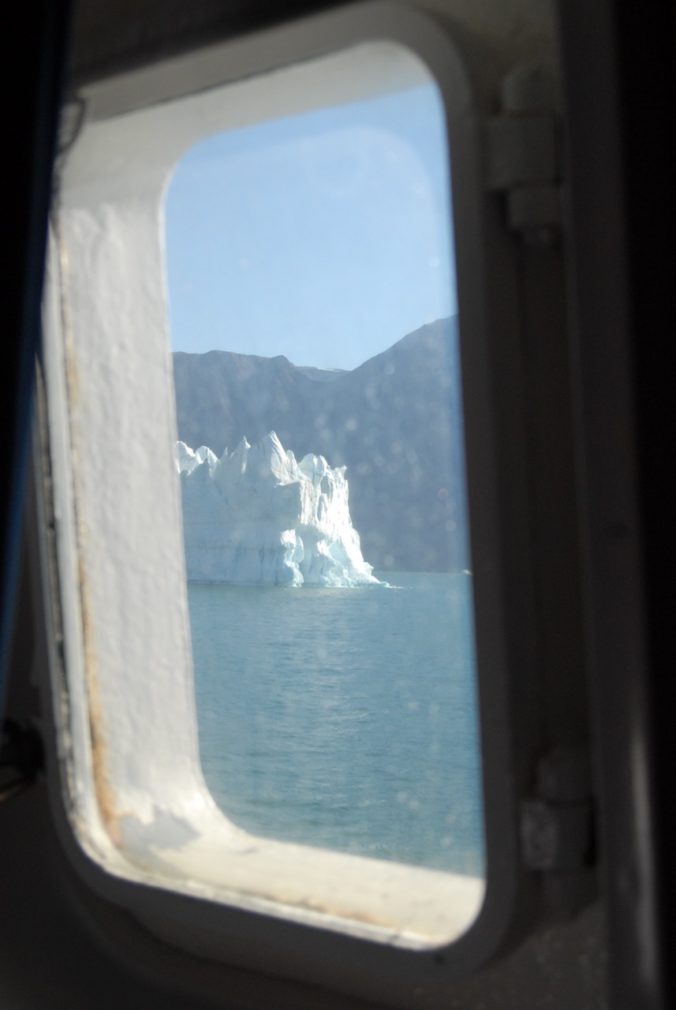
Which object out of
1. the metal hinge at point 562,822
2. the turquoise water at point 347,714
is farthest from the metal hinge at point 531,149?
the metal hinge at point 562,822

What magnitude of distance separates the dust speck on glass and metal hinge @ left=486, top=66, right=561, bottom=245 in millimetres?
96

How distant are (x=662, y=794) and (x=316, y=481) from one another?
599mm

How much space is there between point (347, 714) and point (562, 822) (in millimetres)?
366

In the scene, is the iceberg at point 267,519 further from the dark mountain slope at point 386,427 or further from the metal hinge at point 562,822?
the metal hinge at point 562,822

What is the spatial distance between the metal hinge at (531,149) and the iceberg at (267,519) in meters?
0.40

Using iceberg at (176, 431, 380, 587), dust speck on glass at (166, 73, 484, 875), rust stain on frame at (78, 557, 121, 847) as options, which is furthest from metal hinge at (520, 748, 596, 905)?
rust stain on frame at (78, 557, 121, 847)

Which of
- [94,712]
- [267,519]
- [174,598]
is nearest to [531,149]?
[267,519]

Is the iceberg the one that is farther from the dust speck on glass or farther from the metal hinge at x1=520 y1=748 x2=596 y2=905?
the metal hinge at x1=520 y1=748 x2=596 y2=905

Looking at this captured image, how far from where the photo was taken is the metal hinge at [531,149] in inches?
40.0

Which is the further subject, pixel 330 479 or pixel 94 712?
pixel 94 712

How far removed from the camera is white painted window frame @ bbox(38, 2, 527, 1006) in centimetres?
106

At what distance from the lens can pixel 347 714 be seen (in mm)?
1331

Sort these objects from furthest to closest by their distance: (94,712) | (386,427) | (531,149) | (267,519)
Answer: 1. (94,712)
2. (267,519)
3. (386,427)
4. (531,149)

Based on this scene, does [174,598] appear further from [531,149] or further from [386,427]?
[531,149]
